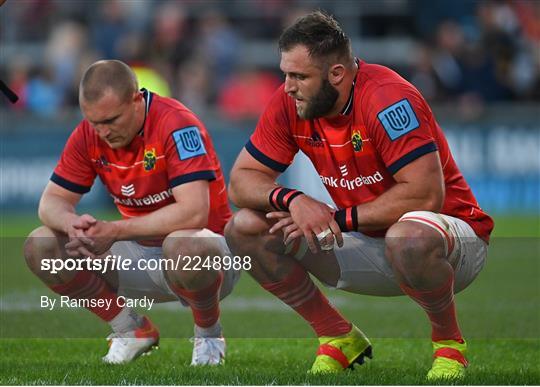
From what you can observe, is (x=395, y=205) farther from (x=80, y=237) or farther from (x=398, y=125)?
(x=80, y=237)

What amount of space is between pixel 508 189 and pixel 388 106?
34.2 ft

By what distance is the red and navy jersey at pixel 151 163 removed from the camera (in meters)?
6.31

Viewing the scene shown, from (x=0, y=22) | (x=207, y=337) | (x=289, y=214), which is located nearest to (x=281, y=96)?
(x=289, y=214)

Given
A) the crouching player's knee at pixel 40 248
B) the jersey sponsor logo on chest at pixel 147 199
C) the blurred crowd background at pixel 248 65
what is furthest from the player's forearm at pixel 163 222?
the blurred crowd background at pixel 248 65

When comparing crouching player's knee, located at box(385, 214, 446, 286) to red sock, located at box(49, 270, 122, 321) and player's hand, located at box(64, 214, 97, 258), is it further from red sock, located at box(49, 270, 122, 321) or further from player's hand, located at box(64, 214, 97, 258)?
red sock, located at box(49, 270, 122, 321)

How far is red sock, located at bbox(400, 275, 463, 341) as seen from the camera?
562 cm

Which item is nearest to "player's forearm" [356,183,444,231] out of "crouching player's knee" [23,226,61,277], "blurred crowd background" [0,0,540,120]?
"crouching player's knee" [23,226,61,277]

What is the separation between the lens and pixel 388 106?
5680mm

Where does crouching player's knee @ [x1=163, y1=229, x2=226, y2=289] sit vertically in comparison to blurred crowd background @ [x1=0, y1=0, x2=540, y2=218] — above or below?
above

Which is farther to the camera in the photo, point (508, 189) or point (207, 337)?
point (508, 189)

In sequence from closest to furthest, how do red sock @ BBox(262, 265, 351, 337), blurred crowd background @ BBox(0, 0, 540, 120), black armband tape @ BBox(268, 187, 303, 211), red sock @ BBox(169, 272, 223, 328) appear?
black armband tape @ BBox(268, 187, 303, 211)
red sock @ BBox(262, 265, 351, 337)
red sock @ BBox(169, 272, 223, 328)
blurred crowd background @ BBox(0, 0, 540, 120)

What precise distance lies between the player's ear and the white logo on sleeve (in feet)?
4.59

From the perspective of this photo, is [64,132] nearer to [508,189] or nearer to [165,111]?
[508,189]

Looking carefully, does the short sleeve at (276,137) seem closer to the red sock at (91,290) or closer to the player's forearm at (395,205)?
the player's forearm at (395,205)
